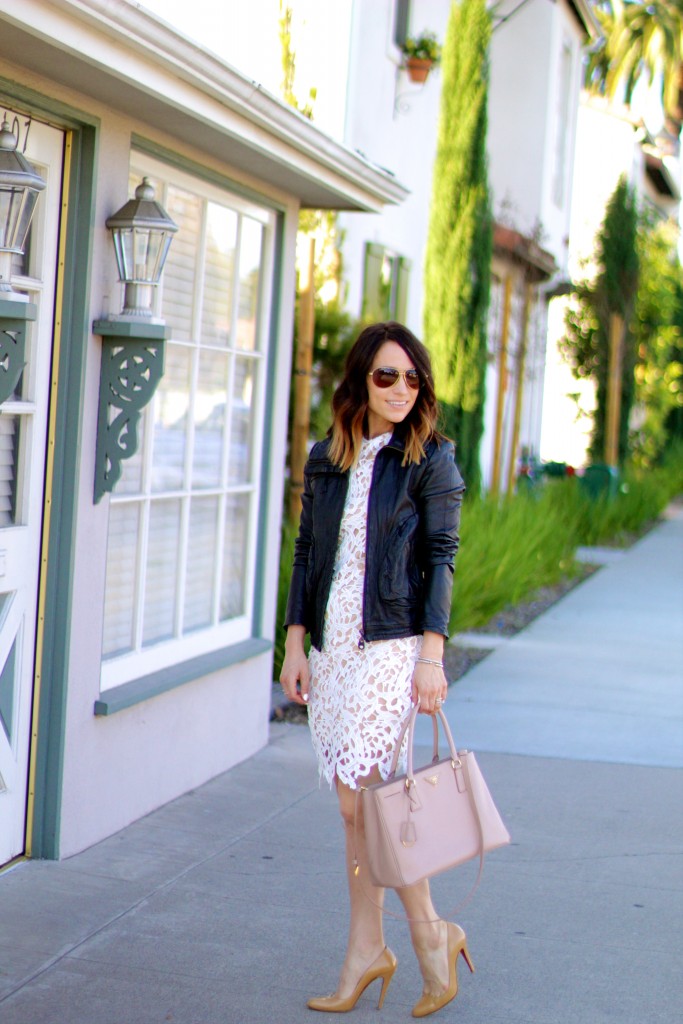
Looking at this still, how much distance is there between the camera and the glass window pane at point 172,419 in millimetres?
5656

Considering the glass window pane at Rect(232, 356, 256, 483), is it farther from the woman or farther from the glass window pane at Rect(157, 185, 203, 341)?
the woman

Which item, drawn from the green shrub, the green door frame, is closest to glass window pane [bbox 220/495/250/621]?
the green door frame

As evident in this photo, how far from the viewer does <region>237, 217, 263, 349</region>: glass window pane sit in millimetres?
6348

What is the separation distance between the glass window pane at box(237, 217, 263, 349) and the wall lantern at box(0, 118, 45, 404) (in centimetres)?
214

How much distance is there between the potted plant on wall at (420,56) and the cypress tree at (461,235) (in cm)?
81

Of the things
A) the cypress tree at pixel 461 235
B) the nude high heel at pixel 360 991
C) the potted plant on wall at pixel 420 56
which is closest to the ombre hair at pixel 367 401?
the nude high heel at pixel 360 991

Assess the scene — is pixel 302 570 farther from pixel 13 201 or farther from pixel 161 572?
pixel 161 572

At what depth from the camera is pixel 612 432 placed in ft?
63.4

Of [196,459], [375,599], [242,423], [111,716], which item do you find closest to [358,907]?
[375,599]

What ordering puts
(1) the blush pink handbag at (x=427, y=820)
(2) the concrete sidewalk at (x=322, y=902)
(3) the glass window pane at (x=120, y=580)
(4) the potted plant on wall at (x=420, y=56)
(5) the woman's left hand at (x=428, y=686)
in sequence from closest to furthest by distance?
(1) the blush pink handbag at (x=427, y=820), (5) the woman's left hand at (x=428, y=686), (2) the concrete sidewalk at (x=322, y=902), (3) the glass window pane at (x=120, y=580), (4) the potted plant on wall at (x=420, y=56)

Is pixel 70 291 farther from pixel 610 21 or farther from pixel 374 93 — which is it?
pixel 610 21

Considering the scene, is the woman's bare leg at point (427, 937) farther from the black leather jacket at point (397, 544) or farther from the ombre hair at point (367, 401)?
the ombre hair at point (367, 401)

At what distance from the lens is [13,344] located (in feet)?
13.8

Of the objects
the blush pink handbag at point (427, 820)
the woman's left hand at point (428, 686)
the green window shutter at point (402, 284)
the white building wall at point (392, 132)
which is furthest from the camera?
the green window shutter at point (402, 284)
